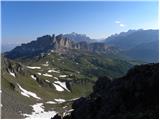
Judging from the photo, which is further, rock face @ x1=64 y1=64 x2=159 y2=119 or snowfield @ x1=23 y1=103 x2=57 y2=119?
snowfield @ x1=23 y1=103 x2=57 y2=119

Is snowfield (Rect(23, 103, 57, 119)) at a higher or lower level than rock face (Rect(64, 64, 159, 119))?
lower

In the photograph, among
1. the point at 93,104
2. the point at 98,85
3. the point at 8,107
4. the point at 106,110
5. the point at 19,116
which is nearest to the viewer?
the point at 106,110

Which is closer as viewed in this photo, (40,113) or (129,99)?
(129,99)

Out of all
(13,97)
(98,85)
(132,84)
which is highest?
(132,84)

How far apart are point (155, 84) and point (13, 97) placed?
10475 centimetres

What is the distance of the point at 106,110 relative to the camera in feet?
119

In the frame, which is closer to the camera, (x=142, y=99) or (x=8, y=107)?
(x=142, y=99)

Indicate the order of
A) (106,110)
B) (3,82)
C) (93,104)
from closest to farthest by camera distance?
Answer: (106,110), (93,104), (3,82)

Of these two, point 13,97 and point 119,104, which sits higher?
point 119,104

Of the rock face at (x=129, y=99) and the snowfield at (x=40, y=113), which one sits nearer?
the rock face at (x=129, y=99)

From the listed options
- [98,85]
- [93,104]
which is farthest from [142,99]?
[98,85]

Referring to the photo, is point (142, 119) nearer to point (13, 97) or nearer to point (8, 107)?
point (8, 107)

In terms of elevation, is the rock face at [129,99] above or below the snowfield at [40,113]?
above

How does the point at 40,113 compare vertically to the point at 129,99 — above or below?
below
